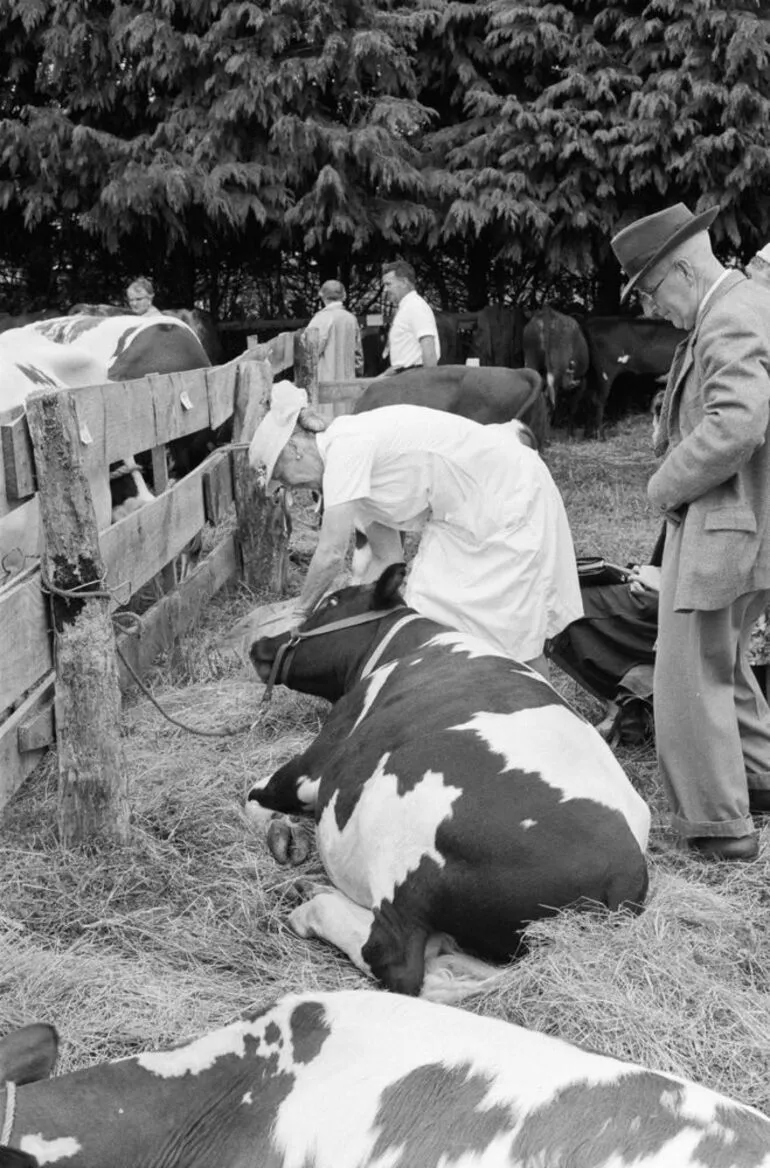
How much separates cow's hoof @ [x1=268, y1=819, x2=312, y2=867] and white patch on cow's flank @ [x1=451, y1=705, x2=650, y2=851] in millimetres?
709

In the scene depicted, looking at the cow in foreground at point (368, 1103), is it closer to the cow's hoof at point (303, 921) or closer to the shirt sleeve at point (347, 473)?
the cow's hoof at point (303, 921)

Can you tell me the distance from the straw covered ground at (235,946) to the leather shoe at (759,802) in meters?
0.12

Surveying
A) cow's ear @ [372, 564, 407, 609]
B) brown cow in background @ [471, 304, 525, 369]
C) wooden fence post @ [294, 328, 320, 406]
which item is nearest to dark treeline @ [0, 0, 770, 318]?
brown cow in background @ [471, 304, 525, 369]

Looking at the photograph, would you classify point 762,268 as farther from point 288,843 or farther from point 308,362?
point 308,362

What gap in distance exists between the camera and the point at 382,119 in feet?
48.3

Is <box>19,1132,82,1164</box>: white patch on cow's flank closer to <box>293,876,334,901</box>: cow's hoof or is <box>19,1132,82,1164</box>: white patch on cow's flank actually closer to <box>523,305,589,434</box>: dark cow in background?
<box>293,876,334,901</box>: cow's hoof

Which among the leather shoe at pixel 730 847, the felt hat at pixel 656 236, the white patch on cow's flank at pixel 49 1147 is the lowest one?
the leather shoe at pixel 730 847

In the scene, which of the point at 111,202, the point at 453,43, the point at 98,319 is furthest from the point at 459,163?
the point at 98,319

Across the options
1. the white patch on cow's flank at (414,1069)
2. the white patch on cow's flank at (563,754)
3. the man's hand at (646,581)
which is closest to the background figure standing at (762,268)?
the man's hand at (646,581)

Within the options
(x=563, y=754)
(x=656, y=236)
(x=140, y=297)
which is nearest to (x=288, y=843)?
(x=563, y=754)

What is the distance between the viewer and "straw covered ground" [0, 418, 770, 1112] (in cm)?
302

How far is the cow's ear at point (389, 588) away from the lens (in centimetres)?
454

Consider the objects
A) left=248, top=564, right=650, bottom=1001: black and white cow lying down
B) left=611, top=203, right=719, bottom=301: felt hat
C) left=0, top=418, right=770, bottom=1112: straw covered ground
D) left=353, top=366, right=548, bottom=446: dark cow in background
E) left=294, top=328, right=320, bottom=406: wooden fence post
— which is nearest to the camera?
left=0, top=418, right=770, bottom=1112: straw covered ground

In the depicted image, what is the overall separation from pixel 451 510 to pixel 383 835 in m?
1.61
